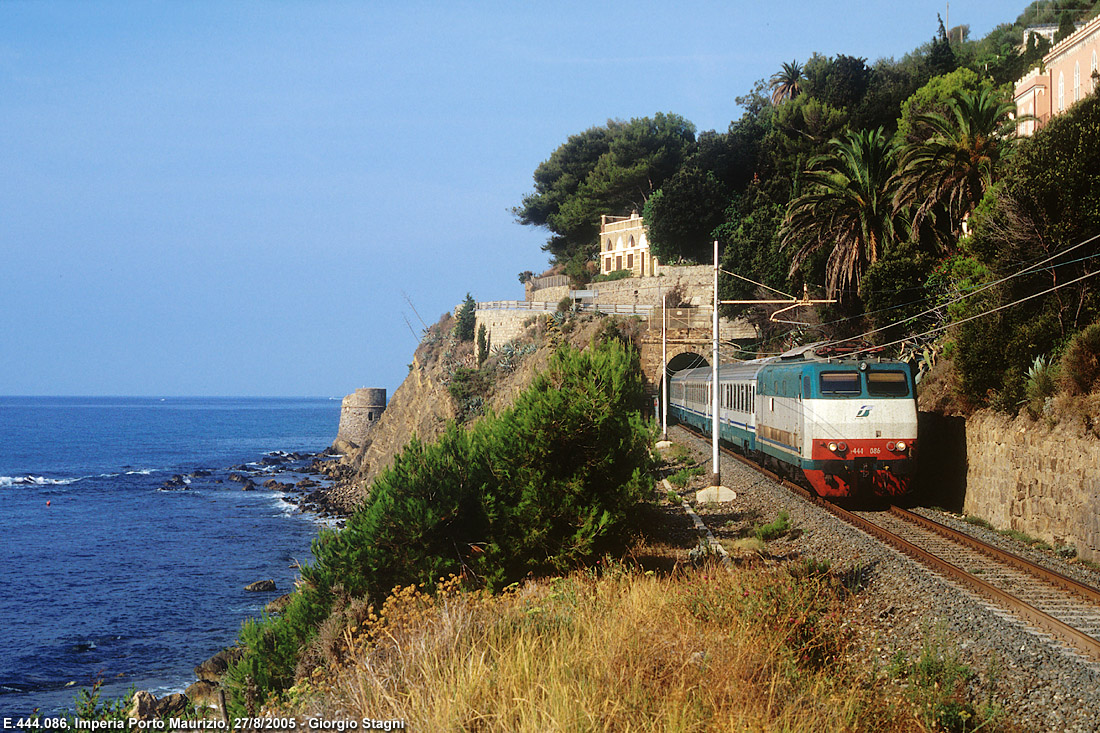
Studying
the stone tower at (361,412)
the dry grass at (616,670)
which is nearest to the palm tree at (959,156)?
the dry grass at (616,670)

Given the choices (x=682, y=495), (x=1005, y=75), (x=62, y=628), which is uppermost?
(x=1005, y=75)

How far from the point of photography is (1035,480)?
1544cm

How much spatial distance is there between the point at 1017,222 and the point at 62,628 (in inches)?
1225

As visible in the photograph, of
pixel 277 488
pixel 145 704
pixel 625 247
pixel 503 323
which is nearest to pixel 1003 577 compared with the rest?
pixel 145 704

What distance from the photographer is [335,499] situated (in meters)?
59.6

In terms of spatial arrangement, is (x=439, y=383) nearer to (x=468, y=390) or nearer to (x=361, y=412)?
(x=468, y=390)

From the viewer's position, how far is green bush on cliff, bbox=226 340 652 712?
1198 centimetres

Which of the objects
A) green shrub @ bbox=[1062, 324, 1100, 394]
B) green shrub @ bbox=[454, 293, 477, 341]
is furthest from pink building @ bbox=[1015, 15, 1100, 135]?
green shrub @ bbox=[454, 293, 477, 341]

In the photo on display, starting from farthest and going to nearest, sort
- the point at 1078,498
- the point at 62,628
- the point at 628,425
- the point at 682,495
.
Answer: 1. the point at 62,628
2. the point at 682,495
3. the point at 628,425
4. the point at 1078,498

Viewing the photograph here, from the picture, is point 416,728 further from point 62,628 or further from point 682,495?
point 62,628

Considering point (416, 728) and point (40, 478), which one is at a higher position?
point (416, 728)

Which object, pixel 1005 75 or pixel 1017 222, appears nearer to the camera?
pixel 1017 222

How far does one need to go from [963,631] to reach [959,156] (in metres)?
22.2

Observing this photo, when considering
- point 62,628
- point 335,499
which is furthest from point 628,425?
point 335,499
